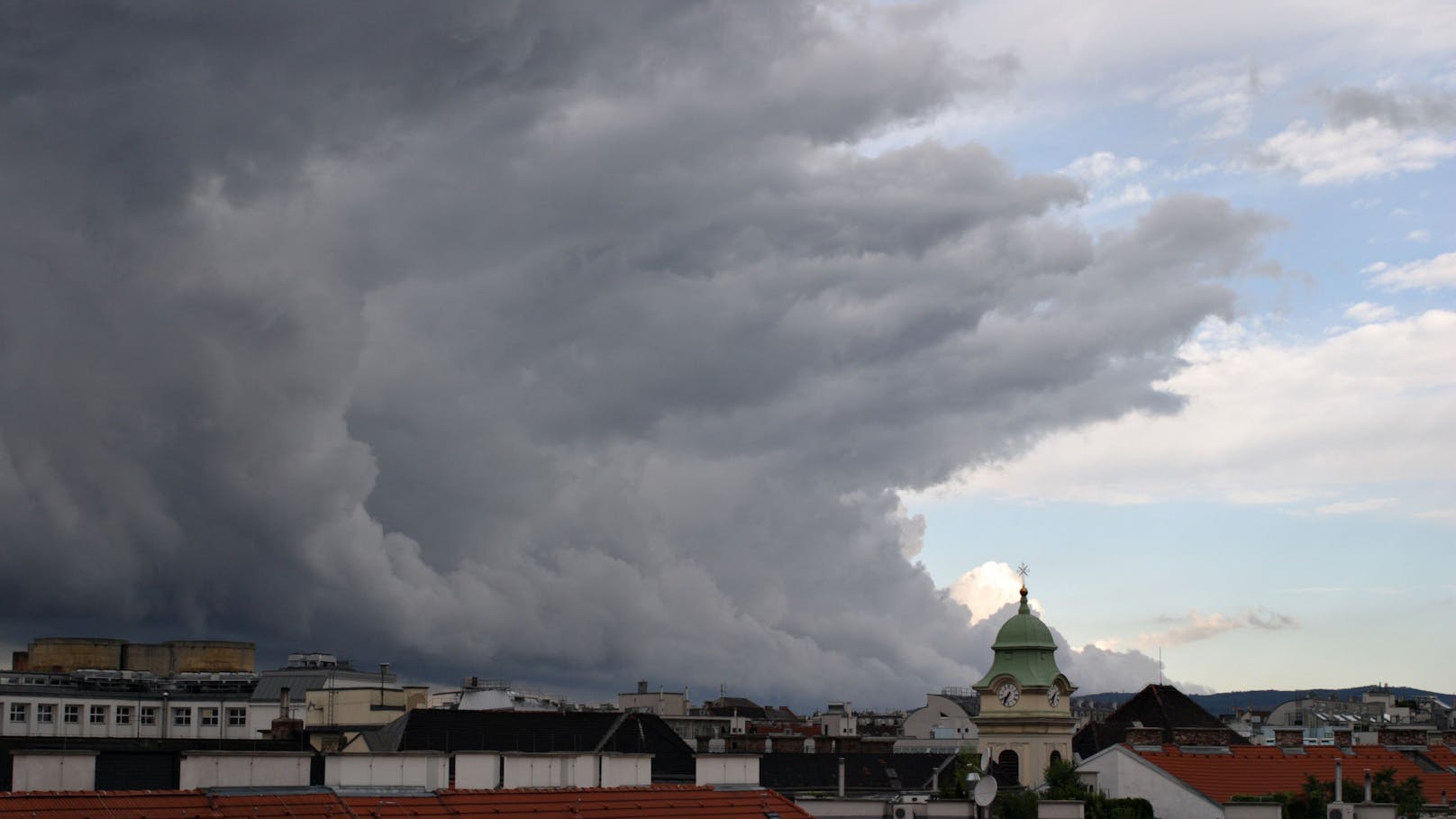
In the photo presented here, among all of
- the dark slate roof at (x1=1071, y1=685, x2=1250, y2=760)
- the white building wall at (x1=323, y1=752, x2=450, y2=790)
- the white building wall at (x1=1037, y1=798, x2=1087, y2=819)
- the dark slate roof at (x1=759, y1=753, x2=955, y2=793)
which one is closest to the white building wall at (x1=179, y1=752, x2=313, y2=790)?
the white building wall at (x1=323, y1=752, x2=450, y2=790)

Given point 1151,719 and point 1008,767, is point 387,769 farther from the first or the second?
point 1151,719

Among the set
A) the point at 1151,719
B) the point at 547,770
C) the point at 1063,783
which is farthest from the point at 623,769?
the point at 1151,719

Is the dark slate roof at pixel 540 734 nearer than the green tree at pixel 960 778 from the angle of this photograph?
No

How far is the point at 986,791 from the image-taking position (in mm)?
61750

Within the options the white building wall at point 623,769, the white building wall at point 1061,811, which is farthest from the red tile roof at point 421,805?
the white building wall at point 1061,811

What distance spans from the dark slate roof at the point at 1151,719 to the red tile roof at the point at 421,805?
93.5 meters

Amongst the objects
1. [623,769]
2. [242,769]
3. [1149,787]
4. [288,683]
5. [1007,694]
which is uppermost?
[288,683]

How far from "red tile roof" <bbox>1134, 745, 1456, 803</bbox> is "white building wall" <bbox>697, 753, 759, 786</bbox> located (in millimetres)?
40426

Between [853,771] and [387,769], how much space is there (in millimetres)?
89204

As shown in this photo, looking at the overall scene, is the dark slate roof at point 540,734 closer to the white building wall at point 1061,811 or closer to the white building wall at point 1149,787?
the white building wall at point 1149,787

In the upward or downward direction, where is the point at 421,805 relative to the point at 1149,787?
upward

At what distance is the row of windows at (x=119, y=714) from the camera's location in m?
146

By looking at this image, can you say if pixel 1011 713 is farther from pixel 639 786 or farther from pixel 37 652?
pixel 37 652

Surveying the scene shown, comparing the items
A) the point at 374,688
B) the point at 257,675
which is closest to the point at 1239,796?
the point at 374,688
